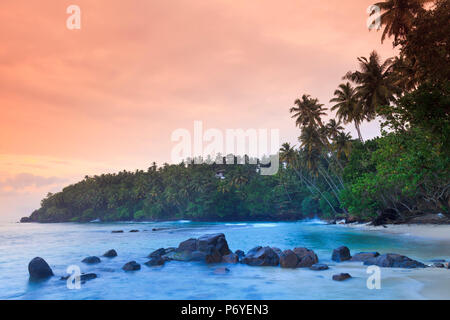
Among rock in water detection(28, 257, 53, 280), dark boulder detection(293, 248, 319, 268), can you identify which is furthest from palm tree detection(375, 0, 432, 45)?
rock in water detection(28, 257, 53, 280)

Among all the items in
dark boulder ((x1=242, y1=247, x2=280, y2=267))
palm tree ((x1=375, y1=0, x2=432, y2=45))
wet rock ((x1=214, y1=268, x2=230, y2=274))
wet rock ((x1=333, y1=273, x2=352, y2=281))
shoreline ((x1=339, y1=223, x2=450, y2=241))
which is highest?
palm tree ((x1=375, y1=0, x2=432, y2=45))

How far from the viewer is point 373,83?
32156 millimetres

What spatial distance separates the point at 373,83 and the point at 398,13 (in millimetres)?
9626

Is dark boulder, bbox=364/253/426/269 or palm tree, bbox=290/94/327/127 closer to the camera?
dark boulder, bbox=364/253/426/269

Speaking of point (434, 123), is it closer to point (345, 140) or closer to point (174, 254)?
point (174, 254)

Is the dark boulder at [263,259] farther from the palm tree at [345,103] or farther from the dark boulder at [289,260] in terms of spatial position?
the palm tree at [345,103]

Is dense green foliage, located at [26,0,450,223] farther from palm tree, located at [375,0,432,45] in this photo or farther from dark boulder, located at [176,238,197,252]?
dark boulder, located at [176,238,197,252]

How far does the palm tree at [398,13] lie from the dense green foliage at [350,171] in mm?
75

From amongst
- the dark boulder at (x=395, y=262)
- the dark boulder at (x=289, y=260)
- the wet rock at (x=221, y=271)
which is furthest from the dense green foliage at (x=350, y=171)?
the wet rock at (x=221, y=271)

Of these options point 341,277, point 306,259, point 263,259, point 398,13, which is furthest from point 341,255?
point 398,13

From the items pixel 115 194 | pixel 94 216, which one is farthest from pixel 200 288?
pixel 94 216

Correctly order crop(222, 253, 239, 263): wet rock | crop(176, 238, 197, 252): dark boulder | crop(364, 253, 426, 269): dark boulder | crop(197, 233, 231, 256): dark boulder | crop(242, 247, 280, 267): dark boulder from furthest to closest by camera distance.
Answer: crop(176, 238, 197, 252): dark boulder < crop(197, 233, 231, 256): dark boulder < crop(222, 253, 239, 263): wet rock < crop(242, 247, 280, 267): dark boulder < crop(364, 253, 426, 269): dark boulder

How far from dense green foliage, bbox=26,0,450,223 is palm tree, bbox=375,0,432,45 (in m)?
0.07

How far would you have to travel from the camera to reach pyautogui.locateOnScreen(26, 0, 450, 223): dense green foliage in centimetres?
1368
